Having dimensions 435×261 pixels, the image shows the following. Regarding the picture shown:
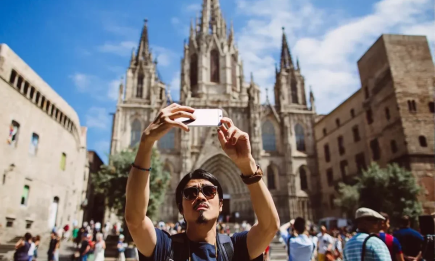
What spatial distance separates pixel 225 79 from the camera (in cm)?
3672

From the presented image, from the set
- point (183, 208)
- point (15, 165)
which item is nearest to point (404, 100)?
point (183, 208)

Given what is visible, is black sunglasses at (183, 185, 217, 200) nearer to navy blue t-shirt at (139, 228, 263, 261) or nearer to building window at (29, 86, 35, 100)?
navy blue t-shirt at (139, 228, 263, 261)

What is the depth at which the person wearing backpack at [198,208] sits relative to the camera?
158 centimetres

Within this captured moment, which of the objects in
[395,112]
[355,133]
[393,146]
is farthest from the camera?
[355,133]

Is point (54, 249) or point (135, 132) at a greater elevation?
point (135, 132)

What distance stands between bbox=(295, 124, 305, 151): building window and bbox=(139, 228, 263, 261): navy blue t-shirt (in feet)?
109

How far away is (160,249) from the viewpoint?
1.70 metres

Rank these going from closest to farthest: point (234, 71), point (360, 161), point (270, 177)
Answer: point (360, 161) → point (270, 177) → point (234, 71)

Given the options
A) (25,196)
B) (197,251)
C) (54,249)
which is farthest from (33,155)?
(197,251)

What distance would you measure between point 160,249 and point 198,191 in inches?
15.7

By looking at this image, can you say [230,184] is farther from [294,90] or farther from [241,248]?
[241,248]

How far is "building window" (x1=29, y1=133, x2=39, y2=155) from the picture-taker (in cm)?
1695

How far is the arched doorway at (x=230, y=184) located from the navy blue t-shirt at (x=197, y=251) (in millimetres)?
28968

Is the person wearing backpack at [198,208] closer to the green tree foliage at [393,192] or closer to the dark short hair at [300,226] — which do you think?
the dark short hair at [300,226]
